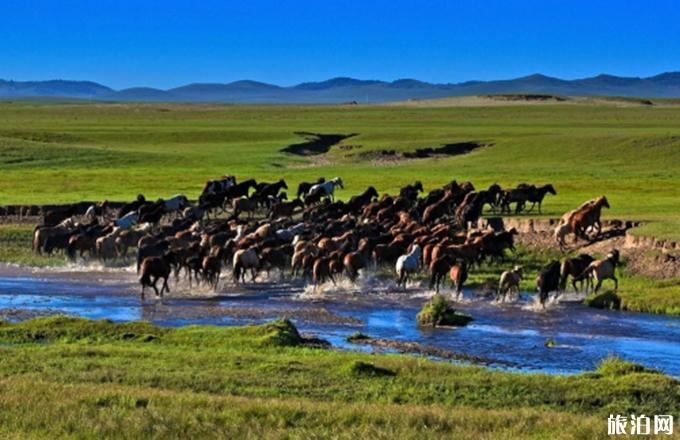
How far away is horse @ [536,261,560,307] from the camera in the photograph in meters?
24.1

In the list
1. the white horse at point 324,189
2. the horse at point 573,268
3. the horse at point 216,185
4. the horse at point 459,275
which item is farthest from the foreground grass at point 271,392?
the horse at point 216,185

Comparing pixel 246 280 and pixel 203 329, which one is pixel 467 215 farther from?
pixel 203 329

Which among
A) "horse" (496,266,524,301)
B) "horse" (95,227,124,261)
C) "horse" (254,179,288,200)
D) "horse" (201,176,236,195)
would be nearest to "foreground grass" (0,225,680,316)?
"horse" (95,227,124,261)

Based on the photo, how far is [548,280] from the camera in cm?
2428

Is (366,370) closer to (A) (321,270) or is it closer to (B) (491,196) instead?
(A) (321,270)

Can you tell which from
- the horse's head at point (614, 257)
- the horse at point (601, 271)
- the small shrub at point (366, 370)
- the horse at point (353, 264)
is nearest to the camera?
the small shrub at point (366, 370)

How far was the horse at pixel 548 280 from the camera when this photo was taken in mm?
24109

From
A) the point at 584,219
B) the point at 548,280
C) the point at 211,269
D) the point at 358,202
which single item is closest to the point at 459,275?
the point at 548,280

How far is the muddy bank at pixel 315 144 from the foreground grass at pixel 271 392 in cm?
5689

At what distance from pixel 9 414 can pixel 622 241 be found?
2070cm

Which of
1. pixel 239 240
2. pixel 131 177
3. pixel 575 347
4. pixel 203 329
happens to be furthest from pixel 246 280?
pixel 131 177

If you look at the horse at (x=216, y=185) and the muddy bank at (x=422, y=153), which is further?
the muddy bank at (x=422, y=153)

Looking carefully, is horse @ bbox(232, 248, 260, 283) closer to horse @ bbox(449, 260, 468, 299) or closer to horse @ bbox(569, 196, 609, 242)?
horse @ bbox(449, 260, 468, 299)

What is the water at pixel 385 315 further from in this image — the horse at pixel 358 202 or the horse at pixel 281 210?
the horse at pixel 358 202
